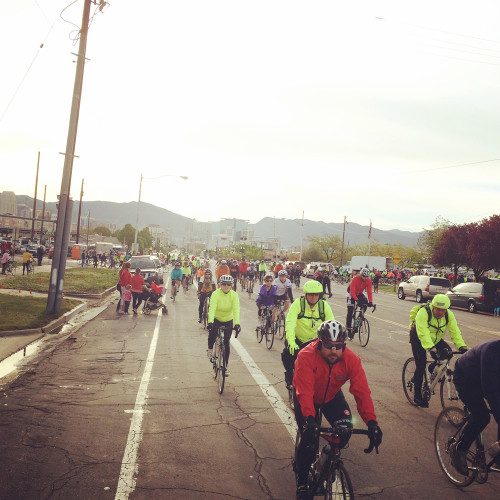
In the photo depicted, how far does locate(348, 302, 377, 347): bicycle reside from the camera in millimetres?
12656

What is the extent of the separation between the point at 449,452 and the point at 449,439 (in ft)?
0.46

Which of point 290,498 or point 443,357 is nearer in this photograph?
point 290,498

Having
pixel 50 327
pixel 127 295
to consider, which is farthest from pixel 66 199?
pixel 50 327

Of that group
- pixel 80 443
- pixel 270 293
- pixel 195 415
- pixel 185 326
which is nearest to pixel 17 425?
pixel 80 443

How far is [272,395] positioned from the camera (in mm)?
7629

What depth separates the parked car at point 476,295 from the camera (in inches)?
1033

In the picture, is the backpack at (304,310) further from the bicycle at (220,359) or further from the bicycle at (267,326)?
the bicycle at (267,326)

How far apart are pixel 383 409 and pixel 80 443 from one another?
4.21 m

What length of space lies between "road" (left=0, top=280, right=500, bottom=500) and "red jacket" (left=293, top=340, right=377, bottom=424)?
114 centimetres

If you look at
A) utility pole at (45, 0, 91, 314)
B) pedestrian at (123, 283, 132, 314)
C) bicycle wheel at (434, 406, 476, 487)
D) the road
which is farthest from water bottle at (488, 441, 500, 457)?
pedestrian at (123, 283, 132, 314)

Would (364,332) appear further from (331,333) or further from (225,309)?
(331,333)

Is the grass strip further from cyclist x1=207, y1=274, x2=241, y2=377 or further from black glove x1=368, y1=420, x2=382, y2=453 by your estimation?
black glove x1=368, y1=420, x2=382, y2=453

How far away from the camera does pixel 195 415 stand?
257 inches

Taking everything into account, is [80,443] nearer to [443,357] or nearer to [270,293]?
[443,357]
